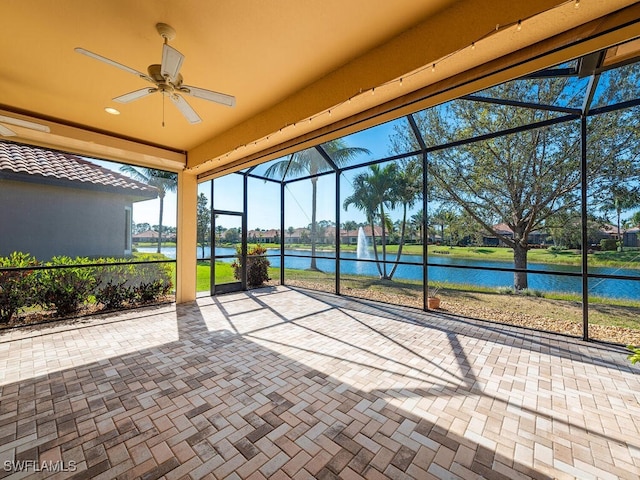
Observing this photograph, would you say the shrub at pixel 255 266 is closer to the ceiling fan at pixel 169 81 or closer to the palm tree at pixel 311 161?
the palm tree at pixel 311 161

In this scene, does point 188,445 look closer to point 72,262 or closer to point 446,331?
point 446,331

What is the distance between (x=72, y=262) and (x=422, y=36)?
5.89m

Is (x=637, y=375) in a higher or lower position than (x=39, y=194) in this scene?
lower

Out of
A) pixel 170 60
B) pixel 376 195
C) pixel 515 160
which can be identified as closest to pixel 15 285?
pixel 170 60

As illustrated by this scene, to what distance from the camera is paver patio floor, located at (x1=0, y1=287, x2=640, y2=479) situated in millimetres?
1569

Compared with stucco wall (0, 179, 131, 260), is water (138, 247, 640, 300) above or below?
below

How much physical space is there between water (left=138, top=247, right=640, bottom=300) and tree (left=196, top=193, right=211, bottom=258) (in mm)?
252

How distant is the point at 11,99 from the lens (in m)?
3.11

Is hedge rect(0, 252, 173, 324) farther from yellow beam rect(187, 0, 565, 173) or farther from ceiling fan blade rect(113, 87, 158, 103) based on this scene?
yellow beam rect(187, 0, 565, 173)

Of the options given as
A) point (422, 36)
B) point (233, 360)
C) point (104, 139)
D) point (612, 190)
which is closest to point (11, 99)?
point (104, 139)

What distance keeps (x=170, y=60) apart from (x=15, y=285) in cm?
451

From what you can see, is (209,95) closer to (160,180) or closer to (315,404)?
(315,404)

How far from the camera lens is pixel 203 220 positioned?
6031 mm

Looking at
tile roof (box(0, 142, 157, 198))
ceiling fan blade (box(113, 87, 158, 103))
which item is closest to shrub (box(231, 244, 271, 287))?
tile roof (box(0, 142, 157, 198))
